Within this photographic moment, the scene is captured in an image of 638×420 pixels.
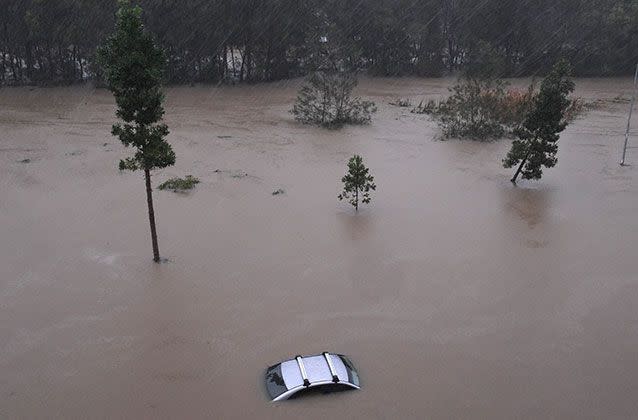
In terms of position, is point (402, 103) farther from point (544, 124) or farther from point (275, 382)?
point (275, 382)

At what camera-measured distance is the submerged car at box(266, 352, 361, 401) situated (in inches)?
405

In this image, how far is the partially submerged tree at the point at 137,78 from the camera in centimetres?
1255

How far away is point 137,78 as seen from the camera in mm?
12984

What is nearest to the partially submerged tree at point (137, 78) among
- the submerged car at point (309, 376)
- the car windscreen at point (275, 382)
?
the car windscreen at point (275, 382)

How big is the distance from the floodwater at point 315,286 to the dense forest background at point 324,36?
55.9ft

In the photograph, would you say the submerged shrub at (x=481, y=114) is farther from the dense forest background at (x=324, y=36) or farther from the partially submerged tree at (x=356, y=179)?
the dense forest background at (x=324, y=36)

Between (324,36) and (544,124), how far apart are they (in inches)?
1132

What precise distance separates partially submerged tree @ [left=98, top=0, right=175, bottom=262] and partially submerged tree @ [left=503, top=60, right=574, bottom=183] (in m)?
12.5

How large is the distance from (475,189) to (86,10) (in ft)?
93.1

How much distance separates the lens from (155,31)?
39188 millimetres

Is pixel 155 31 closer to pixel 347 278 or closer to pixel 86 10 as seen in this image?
pixel 86 10

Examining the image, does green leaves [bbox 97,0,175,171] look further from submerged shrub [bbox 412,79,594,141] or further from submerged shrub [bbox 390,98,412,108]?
submerged shrub [bbox 390,98,412,108]

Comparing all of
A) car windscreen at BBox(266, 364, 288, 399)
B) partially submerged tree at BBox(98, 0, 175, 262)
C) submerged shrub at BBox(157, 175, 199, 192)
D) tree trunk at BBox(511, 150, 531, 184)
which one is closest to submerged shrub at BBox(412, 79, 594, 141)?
tree trunk at BBox(511, 150, 531, 184)

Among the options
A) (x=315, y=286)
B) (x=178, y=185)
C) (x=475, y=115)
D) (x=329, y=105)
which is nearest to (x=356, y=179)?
(x=315, y=286)
